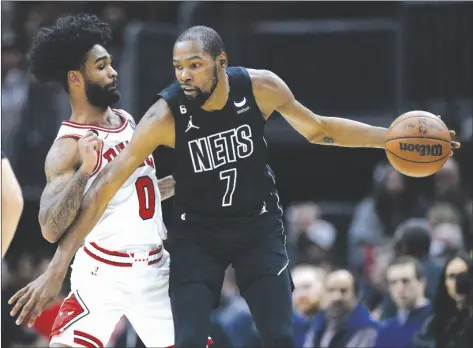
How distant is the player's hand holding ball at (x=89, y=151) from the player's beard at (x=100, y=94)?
1.58 feet

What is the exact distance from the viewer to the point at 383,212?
11.8 meters

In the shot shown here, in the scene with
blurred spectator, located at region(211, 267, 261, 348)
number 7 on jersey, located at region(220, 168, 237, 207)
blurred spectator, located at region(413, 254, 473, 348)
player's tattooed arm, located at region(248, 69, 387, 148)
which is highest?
player's tattooed arm, located at region(248, 69, 387, 148)

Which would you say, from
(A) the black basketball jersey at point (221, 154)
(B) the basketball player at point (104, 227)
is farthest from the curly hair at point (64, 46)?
(A) the black basketball jersey at point (221, 154)

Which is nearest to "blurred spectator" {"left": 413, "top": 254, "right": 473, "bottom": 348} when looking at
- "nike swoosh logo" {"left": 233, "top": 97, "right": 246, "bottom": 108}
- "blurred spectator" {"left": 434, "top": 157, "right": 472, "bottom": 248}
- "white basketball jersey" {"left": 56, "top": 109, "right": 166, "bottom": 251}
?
"white basketball jersey" {"left": 56, "top": 109, "right": 166, "bottom": 251}

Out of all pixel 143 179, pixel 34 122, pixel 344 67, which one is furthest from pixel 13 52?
pixel 143 179

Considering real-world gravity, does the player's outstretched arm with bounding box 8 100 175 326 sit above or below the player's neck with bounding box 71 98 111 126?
below

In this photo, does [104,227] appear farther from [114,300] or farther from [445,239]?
[445,239]

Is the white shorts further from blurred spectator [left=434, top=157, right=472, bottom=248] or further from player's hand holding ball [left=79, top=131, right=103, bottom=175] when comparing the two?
blurred spectator [left=434, top=157, right=472, bottom=248]

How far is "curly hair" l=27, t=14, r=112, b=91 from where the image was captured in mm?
6746

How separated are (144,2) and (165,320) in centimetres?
867

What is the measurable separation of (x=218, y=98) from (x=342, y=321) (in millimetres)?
3031

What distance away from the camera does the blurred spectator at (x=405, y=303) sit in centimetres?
830

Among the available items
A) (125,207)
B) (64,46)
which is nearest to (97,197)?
(125,207)

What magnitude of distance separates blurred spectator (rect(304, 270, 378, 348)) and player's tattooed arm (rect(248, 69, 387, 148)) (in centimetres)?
233
